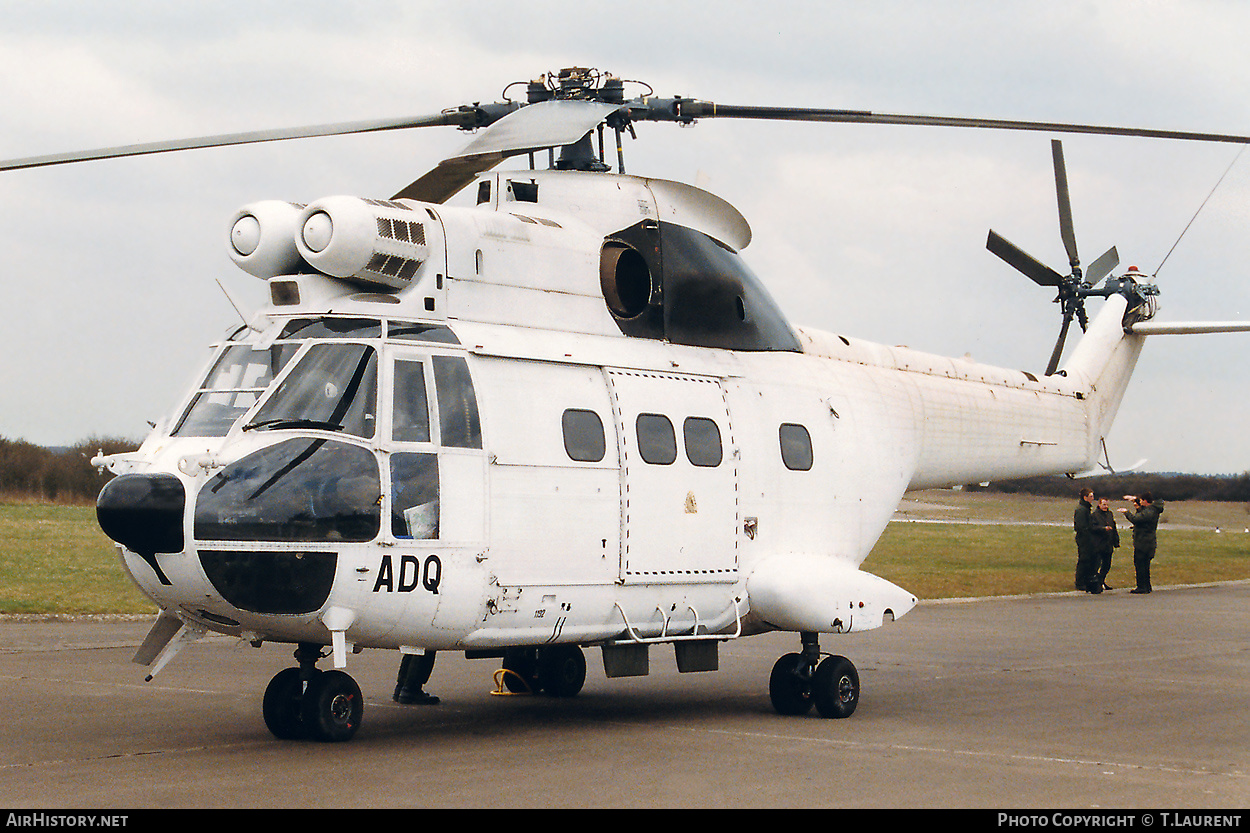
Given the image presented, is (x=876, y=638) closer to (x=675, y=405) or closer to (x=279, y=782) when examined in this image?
(x=675, y=405)

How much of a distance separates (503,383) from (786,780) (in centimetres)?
353

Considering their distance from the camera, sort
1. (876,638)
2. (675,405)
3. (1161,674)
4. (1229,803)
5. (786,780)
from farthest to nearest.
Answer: (876,638), (1161,674), (675,405), (786,780), (1229,803)

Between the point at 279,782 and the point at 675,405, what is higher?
the point at 675,405

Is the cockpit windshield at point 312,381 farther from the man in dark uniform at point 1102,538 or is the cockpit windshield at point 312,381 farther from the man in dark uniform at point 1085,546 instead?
the man in dark uniform at point 1102,538

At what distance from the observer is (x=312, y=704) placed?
32.8 ft

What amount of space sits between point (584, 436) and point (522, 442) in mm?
647

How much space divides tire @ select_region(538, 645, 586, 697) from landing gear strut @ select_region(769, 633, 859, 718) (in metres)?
2.06

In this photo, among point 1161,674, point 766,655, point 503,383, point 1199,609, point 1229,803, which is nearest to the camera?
point 1229,803

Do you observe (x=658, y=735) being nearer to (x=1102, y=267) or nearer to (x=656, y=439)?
(x=656, y=439)

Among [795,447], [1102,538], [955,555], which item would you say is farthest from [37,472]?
[795,447]

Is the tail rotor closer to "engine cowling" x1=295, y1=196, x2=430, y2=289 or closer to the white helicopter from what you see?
the white helicopter

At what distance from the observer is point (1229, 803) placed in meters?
8.38

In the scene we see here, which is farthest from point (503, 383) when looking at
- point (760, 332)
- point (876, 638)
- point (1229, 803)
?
point (876, 638)

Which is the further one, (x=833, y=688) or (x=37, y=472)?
(x=37, y=472)
